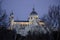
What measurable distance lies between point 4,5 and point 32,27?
608 millimetres

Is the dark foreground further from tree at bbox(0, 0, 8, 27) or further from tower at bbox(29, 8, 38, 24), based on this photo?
tower at bbox(29, 8, 38, 24)

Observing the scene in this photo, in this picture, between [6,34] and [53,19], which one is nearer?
[6,34]

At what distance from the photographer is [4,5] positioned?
9.60ft

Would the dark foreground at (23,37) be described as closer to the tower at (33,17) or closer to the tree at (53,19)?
the tree at (53,19)

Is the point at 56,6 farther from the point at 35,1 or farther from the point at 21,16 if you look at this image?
the point at 21,16

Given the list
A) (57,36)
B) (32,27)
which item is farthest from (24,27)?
(57,36)

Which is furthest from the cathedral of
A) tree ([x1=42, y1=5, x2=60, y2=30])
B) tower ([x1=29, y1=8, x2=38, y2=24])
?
tree ([x1=42, y1=5, x2=60, y2=30])

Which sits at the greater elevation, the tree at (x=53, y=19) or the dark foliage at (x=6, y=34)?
the tree at (x=53, y=19)

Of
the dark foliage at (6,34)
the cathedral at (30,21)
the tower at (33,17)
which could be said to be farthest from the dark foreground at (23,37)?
the tower at (33,17)

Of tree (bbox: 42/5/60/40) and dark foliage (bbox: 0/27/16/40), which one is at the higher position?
tree (bbox: 42/5/60/40)

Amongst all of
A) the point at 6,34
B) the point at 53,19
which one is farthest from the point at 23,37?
the point at 53,19

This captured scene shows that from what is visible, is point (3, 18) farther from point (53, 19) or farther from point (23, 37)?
point (53, 19)

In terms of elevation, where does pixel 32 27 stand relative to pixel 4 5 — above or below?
below

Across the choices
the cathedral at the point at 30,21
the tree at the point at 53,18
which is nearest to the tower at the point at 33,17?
the cathedral at the point at 30,21
